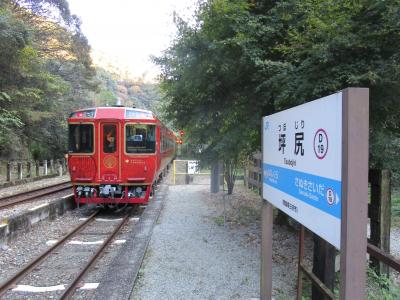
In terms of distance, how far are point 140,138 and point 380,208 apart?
737 cm

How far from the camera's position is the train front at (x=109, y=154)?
11.8m

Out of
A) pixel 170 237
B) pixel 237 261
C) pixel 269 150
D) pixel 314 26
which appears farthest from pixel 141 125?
pixel 269 150

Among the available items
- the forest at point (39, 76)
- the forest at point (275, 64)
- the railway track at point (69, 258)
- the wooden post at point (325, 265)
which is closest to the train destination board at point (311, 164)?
the wooden post at point (325, 265)

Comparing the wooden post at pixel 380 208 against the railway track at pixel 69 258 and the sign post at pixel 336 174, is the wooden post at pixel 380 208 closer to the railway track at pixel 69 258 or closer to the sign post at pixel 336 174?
the sign post at pixel 336 174

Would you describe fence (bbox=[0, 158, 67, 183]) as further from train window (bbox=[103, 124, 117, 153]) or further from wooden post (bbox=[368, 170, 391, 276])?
wooden post (bbox=[368, 170, 391, 276])

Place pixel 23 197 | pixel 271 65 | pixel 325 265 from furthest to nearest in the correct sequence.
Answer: pixel 23 197
pixel 271 65
pixel 325 265

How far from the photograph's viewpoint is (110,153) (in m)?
11.8

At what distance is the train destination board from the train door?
8243 millimetres

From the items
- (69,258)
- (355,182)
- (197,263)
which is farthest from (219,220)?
(355,182)

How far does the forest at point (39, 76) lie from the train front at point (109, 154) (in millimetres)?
4806

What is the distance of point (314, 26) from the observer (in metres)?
6.11

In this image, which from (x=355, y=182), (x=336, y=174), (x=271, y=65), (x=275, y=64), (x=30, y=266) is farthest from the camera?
(x=30, y=266)

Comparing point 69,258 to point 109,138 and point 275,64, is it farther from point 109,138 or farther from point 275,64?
point 109,138

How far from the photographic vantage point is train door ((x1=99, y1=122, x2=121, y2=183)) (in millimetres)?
11773
